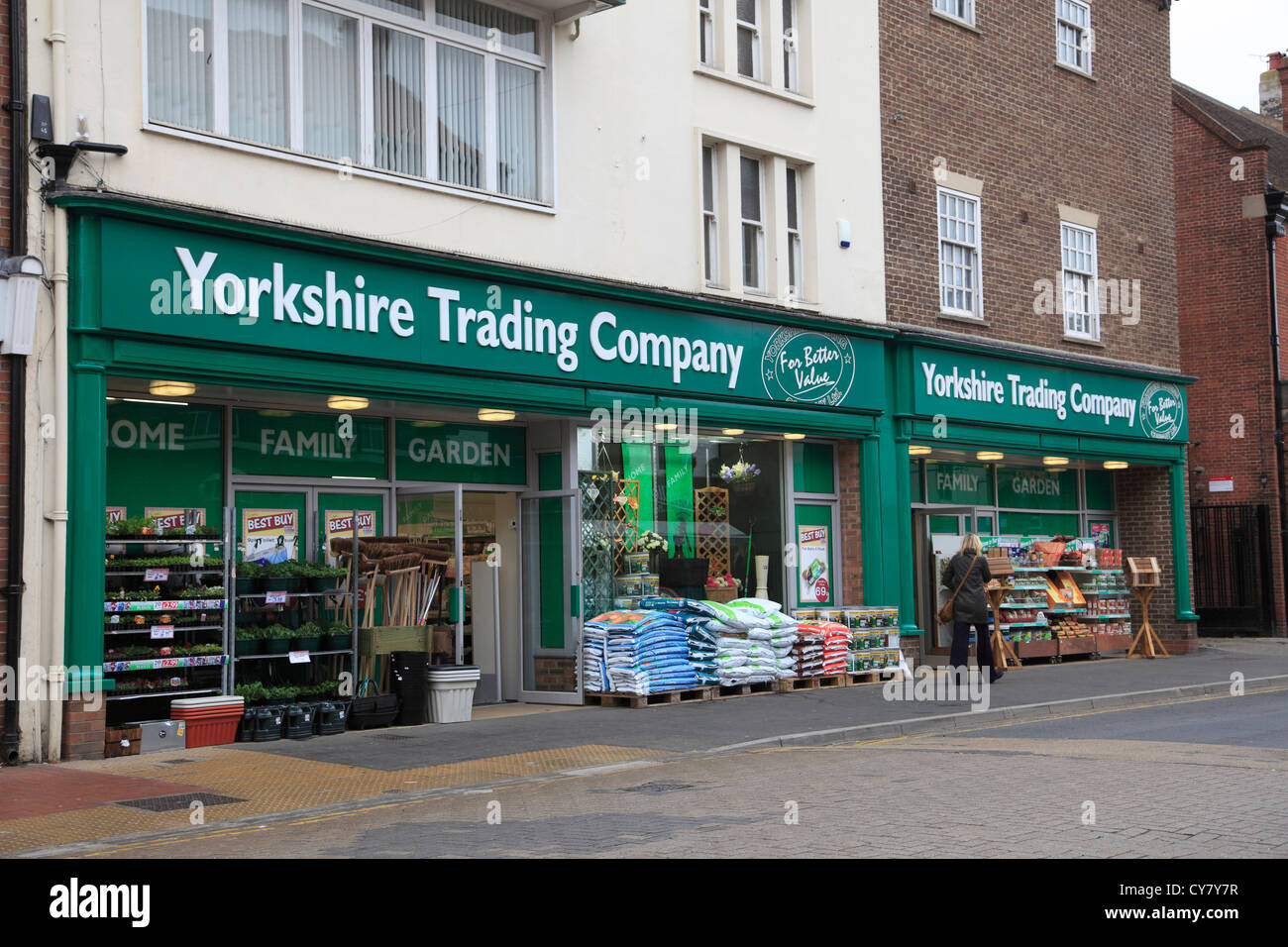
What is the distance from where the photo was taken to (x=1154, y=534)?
25.1 metres

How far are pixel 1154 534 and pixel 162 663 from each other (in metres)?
18.5

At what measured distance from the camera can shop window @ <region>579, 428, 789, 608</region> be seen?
1641 centimetres

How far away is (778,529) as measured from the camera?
1877 cm

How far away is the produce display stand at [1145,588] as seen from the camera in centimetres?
2252

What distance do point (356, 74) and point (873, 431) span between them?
8822 millimetres

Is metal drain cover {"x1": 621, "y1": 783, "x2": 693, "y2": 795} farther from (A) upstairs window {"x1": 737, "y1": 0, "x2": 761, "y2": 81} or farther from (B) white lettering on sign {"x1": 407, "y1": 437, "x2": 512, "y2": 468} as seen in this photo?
(A) upstairs window {"x1": 737, "y1": 0, "x2": 761, "y2": 81}

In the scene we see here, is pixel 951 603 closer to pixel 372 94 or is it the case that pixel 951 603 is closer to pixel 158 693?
pixel 372 94

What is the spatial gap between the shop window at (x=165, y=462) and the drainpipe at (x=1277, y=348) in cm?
2238

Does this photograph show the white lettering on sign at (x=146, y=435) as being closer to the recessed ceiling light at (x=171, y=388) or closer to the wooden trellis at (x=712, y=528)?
the recessed ceiling light at (x=171, y=388)

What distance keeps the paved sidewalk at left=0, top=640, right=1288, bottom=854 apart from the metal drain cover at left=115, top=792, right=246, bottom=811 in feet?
0.05

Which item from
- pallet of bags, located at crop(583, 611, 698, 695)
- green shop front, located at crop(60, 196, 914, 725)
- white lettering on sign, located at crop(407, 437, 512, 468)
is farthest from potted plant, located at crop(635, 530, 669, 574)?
white lettering on sign, located at crop(407, 437, 512, 468)
